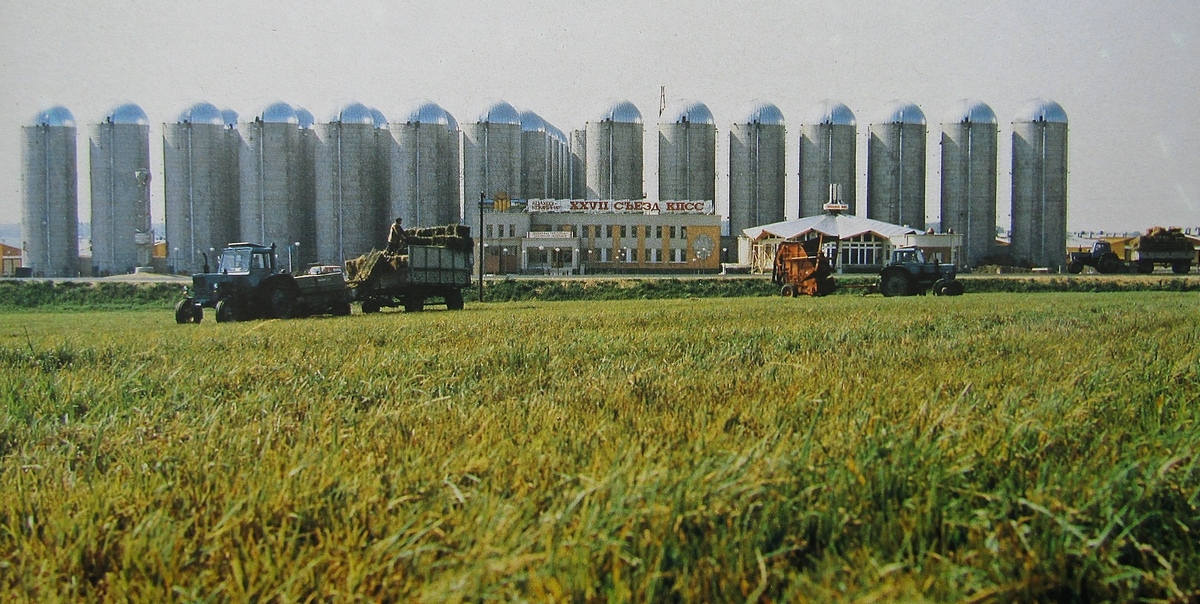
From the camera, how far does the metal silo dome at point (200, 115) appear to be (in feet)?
228

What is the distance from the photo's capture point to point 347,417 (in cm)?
564

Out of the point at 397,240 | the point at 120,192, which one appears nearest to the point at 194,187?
the point at 120,192

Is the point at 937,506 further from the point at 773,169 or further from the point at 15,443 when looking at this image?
the point at 773,169

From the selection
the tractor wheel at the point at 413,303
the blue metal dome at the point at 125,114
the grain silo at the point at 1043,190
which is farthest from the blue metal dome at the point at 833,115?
the tractor wheel at the point at 413,303

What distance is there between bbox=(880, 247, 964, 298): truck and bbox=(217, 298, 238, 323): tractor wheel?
22659 mm

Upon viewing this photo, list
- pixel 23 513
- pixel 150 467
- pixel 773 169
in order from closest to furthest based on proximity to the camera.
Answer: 1. pixel 23 513
2. pixel 150 467
3. pixel 773 169

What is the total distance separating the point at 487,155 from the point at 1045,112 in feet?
141

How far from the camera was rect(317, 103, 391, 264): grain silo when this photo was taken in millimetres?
70812

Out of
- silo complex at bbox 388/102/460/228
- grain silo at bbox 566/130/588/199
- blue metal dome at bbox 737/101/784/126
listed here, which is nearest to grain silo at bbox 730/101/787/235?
blue metal dome at bbox 737/101/784/126

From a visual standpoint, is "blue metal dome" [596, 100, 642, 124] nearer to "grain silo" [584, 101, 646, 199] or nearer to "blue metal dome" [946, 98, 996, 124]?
"grain silo" [584, 101, 646, 199]

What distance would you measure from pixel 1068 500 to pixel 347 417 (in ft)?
12.4

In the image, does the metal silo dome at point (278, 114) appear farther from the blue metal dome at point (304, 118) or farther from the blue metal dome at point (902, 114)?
the blue metal dome at point (902, 114)

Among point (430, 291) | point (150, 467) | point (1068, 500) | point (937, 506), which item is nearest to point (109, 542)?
point (150, 467)

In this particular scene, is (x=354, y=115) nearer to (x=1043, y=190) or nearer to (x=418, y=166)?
(x=418, y=166)
